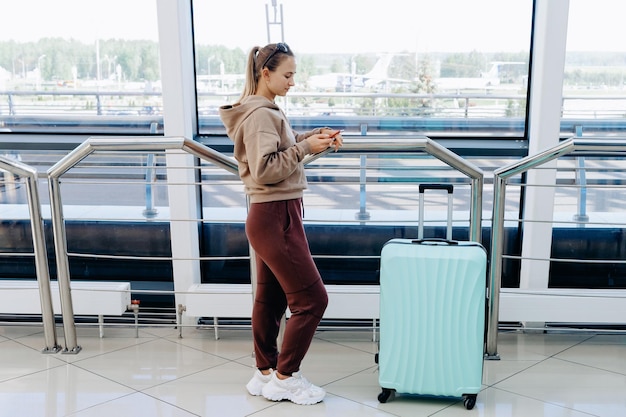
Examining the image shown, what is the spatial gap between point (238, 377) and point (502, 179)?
1325 millimetres

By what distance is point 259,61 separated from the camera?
7.81 ft

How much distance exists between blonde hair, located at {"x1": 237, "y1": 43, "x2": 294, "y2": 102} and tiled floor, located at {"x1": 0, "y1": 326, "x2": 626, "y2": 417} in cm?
114

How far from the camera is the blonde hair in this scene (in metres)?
2.35

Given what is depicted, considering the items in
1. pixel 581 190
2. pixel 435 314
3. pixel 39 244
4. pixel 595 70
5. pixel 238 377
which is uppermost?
pixel 595 70

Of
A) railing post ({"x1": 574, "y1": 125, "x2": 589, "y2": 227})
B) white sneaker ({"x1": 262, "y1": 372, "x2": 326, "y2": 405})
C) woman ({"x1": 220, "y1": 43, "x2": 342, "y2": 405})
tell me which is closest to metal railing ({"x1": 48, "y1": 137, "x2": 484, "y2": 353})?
woman ({"x1": 220, "y1": 43, "x2": 342, "y2": 405})

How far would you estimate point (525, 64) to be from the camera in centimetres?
342

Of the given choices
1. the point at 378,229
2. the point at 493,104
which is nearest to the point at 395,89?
the point at 493,104

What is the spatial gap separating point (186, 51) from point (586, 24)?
1866 millimetres

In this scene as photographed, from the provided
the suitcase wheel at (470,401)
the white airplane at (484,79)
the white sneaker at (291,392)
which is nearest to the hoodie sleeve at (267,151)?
the white sneaker at (291,392)

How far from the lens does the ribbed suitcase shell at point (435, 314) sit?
8.18ft

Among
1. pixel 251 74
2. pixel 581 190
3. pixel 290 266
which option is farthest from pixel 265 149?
pixel 581 190

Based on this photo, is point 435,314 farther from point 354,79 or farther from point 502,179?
point 354,79

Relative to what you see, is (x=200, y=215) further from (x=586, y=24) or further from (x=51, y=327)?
(x=586, y=24)

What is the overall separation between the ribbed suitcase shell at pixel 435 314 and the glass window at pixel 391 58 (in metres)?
1.16
